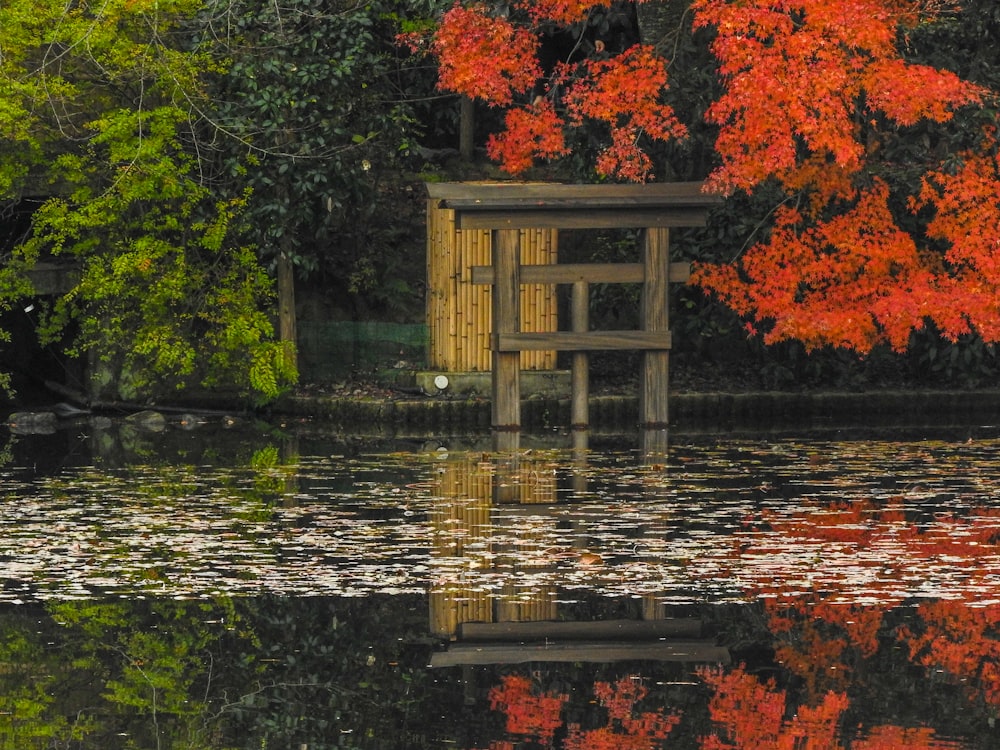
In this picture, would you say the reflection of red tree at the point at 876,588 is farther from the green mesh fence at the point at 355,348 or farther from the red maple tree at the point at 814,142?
the green mesh fence at the point at 355,348

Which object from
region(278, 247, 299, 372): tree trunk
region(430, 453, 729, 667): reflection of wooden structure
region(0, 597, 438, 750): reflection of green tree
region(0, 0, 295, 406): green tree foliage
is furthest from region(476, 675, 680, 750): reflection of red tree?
region(278, 247, 299, 372): tree trunk

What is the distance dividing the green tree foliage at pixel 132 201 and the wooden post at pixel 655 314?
430 centimetres

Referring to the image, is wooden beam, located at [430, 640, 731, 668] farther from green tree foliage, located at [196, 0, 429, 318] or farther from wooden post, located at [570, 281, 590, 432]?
green tree foliage, located at [196, 0, 429, 318]

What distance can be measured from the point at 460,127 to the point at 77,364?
20.5 feet

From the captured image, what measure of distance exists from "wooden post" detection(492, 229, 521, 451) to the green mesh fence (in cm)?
281

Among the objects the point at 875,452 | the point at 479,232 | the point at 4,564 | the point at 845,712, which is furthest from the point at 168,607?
the point at 479,232

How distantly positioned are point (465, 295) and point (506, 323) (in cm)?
184

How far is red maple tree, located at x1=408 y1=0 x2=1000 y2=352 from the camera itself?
17875 mm

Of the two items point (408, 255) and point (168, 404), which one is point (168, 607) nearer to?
point (168, 404)

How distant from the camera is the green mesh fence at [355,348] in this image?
21.6m

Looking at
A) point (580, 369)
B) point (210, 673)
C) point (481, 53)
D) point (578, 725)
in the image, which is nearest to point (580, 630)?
Result: point (578, 725)

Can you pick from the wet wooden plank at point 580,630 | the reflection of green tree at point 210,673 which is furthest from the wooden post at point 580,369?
the wet wooden plank at point 580,630

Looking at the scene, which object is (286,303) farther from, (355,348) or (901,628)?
(901,628)

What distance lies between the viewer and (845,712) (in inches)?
276
